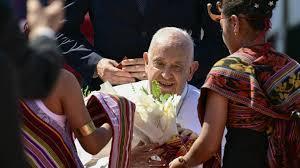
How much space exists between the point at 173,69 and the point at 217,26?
55cm

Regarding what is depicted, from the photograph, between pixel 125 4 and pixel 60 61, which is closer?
pixel 60 61

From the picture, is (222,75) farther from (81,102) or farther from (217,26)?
(217,26)

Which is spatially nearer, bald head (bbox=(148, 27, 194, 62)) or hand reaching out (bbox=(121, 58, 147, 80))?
bald head (bbox=(148, 27, 194, 62))

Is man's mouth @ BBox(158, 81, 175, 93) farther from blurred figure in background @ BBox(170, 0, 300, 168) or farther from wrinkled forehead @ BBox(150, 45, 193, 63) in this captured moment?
blurred figure in background @ BBox(170, 0, 300, 168)

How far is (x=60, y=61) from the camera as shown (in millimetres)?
3506

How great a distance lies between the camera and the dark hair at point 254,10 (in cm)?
519

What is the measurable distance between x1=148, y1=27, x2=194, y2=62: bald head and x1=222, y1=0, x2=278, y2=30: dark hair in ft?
2.61

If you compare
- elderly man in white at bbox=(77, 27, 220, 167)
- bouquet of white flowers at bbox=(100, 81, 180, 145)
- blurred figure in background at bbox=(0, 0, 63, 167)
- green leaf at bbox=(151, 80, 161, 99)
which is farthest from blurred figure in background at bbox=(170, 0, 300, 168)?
blurred figure in background at bbox=(0, 0, 63, 167)

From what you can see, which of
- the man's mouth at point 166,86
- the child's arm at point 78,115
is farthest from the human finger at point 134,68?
the child's arm at point 78,115

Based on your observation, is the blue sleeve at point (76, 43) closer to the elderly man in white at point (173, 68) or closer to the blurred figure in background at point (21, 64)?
the elderly man in white at point (173, 68)

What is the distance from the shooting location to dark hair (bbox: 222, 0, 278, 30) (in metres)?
5.19

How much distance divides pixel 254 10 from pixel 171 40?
0.91 metres

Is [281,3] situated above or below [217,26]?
below

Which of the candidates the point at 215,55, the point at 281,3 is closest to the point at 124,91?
the point at 215,55
